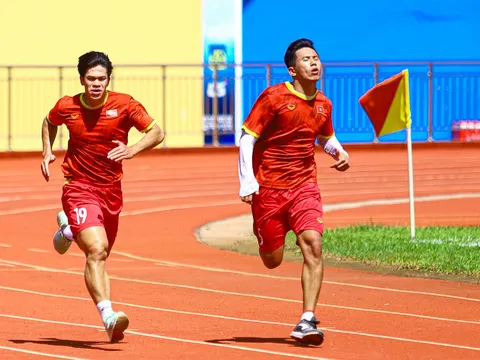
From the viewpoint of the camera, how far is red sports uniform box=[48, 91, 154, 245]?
A: 8.92 meters

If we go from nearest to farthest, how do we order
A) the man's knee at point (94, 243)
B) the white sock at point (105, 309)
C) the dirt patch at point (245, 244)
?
the white sock at point (105, 309)
the man's knee at point (94, 243)
the dirt patch at point (245, 244)

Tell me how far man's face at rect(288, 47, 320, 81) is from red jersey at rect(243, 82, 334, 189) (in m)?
0.13

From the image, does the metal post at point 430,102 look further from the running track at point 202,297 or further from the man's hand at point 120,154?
the man's hand at point 120,154

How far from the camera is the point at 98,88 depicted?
8852 mm

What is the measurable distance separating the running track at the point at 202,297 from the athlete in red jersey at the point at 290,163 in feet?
2.11

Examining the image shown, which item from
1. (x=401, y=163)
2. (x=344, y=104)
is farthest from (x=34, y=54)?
(x=401, y=163)

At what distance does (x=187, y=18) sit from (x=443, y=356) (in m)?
25.5

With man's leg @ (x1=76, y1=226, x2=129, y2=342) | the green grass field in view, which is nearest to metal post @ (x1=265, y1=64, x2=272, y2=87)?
the green grass field

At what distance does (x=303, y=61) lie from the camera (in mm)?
8828

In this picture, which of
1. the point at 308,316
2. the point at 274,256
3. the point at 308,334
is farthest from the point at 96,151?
the point at 308,334

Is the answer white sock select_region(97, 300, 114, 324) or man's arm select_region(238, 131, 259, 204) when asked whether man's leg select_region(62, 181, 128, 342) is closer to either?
white sock select_region(97, 300, 114, 324)

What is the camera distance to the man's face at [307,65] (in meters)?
8.81

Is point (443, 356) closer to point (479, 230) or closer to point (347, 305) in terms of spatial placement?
point (347, 305)

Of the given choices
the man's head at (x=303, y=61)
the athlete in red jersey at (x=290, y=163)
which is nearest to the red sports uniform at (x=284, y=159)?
the athlete in red jersey at (x=290, y=163)
